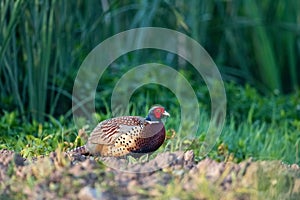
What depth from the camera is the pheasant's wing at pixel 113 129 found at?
465 centimetres

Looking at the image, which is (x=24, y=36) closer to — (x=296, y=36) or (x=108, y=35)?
(x=108, y=35)

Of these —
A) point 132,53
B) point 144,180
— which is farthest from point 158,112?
point 132,53

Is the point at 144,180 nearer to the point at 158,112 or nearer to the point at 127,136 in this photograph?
the point at 127,136

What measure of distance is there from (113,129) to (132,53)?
3598 mm

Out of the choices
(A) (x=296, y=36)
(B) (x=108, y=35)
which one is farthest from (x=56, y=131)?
Result: (A) (x=296, y=36)

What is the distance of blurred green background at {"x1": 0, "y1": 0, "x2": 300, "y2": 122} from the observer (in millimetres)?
6730

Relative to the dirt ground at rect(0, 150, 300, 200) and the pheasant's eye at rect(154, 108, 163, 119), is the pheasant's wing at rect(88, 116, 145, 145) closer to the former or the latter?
the pheasant's eye at rect(154, 108, 163, 119)

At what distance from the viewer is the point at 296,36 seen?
9742mm

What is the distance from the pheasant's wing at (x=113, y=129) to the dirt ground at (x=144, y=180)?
53 centimetres

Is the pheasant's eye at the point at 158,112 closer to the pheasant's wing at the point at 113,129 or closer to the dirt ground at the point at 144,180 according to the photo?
the pheasant's wing at the point at 113,129

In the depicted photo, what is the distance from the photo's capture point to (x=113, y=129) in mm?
4707

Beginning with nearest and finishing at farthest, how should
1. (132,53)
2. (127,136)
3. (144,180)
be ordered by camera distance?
(144,180), (127,136), (132,53)

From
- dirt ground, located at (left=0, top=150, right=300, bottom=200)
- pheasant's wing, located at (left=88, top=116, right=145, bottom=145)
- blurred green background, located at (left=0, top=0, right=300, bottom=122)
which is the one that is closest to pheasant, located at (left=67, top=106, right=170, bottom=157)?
pheasant's wing, located at (left=88, top=116, right=145, bottom=145)

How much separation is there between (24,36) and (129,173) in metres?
3.17
